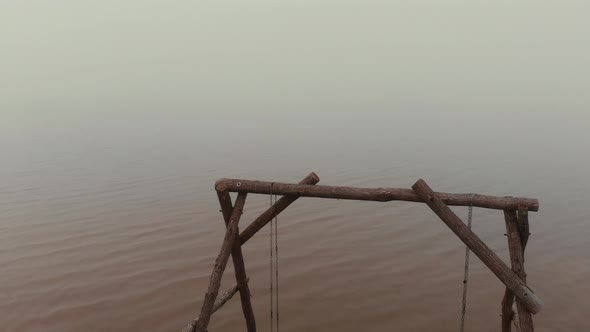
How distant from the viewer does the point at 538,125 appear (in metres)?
33.9

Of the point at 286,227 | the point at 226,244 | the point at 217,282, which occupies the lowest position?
the point at 286,227

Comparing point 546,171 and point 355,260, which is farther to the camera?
point 546,171

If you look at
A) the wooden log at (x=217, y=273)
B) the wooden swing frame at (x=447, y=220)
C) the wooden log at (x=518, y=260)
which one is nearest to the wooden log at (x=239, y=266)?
the wooden swing frame at (x=447, y=220)

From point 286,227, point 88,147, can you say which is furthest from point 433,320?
point 88,147

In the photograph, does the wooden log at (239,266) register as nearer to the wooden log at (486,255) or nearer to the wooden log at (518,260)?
the wooden log at (486,255)

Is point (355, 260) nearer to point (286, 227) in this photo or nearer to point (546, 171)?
point (286, 227)

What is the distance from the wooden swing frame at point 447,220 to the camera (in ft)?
17.4

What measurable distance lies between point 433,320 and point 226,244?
4130mm

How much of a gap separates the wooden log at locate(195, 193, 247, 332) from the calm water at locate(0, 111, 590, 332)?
71.0 inches

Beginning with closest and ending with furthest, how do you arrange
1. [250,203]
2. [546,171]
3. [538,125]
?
[250,203], [546,171], [538,125]

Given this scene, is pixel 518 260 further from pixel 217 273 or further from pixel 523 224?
pixel 217 273

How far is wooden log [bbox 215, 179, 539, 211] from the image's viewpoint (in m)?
5.39

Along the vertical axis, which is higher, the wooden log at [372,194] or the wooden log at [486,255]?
the wooden log at [372,194]

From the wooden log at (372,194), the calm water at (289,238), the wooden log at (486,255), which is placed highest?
the wooden log at (372,194)
